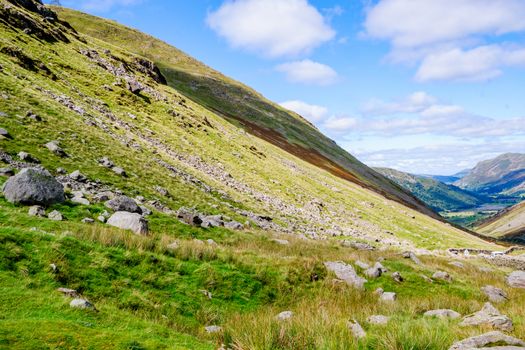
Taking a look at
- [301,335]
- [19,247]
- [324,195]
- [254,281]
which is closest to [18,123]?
[19,247]

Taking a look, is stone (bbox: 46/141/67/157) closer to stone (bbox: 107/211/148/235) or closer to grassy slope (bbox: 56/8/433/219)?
stone (bbox: 107/211/148/235)

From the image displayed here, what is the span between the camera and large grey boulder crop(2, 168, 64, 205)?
16.3 meters

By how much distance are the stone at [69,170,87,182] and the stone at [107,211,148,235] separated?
6.24 m

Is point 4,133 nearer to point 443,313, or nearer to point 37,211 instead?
point 37,211

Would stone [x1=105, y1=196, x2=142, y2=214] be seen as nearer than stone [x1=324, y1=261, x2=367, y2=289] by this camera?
No

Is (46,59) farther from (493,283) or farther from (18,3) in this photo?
(493,283)

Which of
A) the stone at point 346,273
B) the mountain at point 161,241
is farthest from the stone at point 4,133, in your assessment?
the stone at point 346,273

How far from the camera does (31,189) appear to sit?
54.4 feet

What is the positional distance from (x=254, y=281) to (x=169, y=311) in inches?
174

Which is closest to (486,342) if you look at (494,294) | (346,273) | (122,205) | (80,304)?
(80,304)

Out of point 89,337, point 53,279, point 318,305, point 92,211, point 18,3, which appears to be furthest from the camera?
point 18,3

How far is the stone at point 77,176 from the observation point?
73.8 ft

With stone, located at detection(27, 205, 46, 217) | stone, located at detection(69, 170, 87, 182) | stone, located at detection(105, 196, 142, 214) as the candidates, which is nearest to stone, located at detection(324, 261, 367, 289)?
stone, located at detection(105, 196, 142, 214)

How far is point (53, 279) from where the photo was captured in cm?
1041
